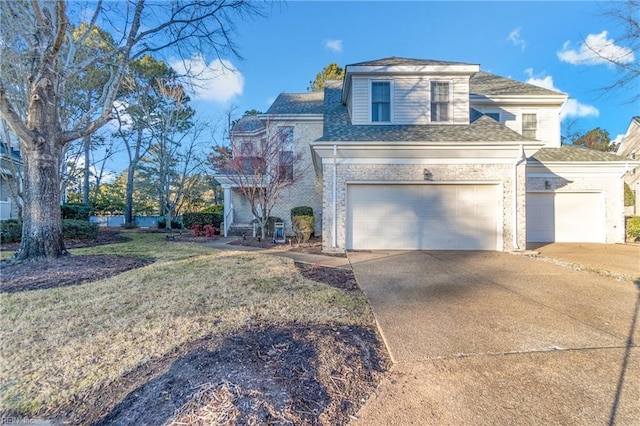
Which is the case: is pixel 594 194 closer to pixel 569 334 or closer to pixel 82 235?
pixel 569 334

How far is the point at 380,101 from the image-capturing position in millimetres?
9617

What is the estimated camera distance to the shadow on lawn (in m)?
1.83

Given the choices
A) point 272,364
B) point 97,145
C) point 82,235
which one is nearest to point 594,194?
point 272,364

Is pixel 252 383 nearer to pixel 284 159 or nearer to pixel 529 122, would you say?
pixel 284 159

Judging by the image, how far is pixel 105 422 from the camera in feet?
5.98

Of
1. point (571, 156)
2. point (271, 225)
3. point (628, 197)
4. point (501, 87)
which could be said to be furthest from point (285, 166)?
point (628, 197)

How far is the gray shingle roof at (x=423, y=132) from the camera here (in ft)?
27.6

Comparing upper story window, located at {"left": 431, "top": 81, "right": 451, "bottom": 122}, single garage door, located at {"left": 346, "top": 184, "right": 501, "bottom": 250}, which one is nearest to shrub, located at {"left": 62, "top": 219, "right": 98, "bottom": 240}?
single garage door, located at {"left": 346, "top": 184, "right": 501, "bottom": 250}

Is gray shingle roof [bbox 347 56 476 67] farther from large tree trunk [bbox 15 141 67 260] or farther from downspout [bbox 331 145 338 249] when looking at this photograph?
large tree trunk [bbox 15 141 67 260]

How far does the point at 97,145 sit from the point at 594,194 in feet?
90.9

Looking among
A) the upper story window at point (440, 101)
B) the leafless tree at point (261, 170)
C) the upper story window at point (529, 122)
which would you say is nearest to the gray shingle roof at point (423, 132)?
the upper story window at point (440, 101)

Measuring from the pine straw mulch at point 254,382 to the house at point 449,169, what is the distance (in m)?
5.64

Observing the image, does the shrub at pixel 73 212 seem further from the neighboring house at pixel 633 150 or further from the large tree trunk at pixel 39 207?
the neighboring house at pixel 633 150

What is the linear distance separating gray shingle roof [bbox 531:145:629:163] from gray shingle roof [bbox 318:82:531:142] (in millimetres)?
2978
